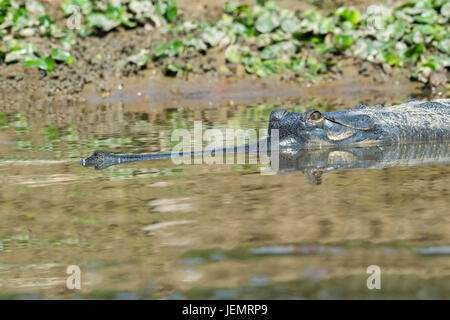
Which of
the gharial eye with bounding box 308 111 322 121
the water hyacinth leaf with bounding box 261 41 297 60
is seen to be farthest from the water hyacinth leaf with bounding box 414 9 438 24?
the gharial eye with bounding box 308 111 322 121

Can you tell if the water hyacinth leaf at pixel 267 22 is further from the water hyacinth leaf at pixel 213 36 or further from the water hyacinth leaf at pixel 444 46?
the water hyacinth leaf at pixel 444 46

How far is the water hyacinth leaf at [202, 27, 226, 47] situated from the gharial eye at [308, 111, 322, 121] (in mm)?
6800

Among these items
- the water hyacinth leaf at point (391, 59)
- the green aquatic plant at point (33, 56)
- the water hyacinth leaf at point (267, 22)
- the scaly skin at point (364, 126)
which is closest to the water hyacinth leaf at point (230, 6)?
the water hyacinth leaf at point (267, 22)

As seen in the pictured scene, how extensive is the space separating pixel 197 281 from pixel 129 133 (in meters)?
4.82

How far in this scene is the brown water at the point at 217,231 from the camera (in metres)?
2.98

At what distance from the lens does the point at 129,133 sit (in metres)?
7.68

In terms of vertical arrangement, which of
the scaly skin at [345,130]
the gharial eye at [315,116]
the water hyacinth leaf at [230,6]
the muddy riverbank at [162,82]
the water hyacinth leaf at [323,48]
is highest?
the water hyacinth leaf at [230,6]

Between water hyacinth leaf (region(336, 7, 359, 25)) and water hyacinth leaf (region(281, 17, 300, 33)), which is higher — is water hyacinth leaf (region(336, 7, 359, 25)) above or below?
above

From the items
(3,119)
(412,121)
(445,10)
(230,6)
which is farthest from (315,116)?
(445,10)

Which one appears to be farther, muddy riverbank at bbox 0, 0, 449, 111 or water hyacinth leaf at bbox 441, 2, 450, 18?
water hyacinth leaf at bbox 441, 2, 450, 18

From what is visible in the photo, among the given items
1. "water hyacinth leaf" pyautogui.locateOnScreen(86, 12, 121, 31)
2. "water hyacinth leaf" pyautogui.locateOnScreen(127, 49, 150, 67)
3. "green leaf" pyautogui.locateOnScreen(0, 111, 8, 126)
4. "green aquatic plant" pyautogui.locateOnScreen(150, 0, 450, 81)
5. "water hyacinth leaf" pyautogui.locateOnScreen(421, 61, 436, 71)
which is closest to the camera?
"green leaf" pyautogui.locateOnScreen(0, 111, 8, 126)

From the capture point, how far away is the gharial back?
625 centimetres

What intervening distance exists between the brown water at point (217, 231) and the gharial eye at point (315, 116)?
2.60 feet

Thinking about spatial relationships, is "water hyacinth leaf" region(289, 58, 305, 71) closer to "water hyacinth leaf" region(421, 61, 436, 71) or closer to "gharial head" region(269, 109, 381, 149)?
"water hyacinth leaf" region(421, 61, 436, 71)
